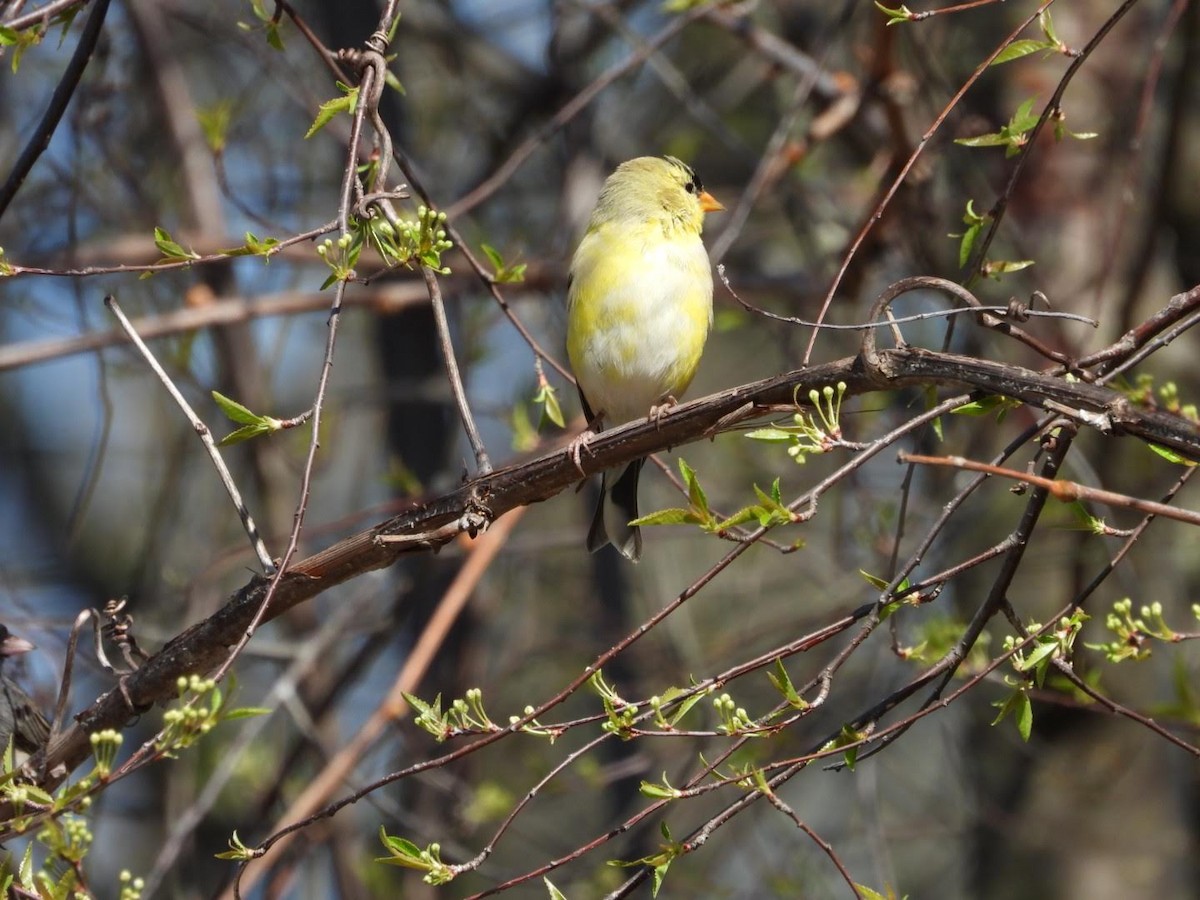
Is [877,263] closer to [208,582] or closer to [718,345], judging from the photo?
[208,582]

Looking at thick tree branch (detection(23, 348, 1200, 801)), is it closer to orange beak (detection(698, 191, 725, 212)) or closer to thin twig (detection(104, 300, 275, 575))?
thin twig (detection(104, 300, 275, 575))

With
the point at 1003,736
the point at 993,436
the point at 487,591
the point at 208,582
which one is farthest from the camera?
the point at 487,591

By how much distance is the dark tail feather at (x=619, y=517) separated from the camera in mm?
3650

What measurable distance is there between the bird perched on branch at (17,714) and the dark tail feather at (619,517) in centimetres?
144

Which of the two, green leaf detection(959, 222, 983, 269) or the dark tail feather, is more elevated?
green leaf detection(959, 222, 983, 269)

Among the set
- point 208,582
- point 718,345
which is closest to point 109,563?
point 208,582

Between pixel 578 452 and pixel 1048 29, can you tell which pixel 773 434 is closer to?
pixel 578 452

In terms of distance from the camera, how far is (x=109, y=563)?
7.50m

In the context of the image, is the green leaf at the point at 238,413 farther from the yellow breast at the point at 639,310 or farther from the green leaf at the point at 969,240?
the yellow breast at the point at 639,310

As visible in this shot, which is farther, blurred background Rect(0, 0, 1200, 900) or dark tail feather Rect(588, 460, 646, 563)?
blurred background Rect(0, 0, 1200, 900)

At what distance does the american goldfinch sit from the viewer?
3932 mm

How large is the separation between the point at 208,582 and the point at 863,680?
2.79 meters

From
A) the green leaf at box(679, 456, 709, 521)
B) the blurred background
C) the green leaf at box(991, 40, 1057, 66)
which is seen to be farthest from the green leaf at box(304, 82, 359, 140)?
the blurred background

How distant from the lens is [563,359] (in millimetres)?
5684
